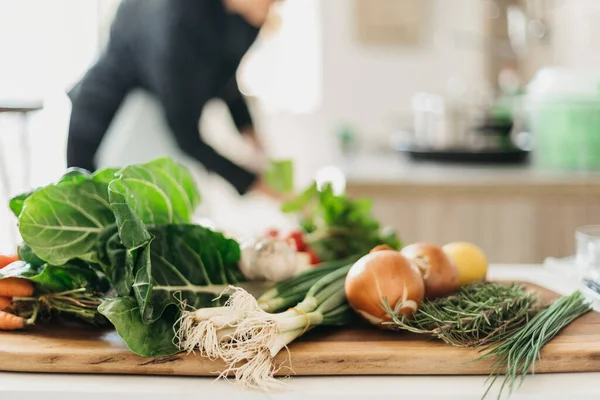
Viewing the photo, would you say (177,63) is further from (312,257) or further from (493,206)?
(493,206)

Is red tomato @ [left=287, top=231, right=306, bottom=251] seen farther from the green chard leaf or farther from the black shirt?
the black shirt

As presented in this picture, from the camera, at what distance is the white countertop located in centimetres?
211

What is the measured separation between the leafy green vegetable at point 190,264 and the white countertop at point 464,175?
4.28ft

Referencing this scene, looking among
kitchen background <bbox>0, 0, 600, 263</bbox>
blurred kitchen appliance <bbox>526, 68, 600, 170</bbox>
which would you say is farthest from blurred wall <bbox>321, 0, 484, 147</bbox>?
blurred kitchen appliance <bbox>526, 68, 600, 170</bbox>

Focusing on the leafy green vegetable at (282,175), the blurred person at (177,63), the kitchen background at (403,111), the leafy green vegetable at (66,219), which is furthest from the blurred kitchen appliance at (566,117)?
the leafy green vegetable at (66,219)

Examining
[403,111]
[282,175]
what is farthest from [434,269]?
[403,111]

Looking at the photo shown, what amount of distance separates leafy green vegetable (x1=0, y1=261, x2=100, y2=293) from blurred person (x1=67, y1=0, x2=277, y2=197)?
0.77 meters

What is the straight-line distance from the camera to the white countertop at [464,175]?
2111mm

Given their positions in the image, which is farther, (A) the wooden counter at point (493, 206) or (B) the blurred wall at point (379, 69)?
(B) the blurred wall at point (379, 69)

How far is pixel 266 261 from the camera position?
0.91 meters

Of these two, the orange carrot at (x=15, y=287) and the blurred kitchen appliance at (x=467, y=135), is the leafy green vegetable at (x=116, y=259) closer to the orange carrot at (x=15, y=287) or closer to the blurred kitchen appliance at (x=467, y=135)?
the orange carrot at (x=15, y=287)

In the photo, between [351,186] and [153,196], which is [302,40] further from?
[153,196]

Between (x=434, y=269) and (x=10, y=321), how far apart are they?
493mm

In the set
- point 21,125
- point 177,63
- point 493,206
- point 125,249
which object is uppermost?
point 177,63
